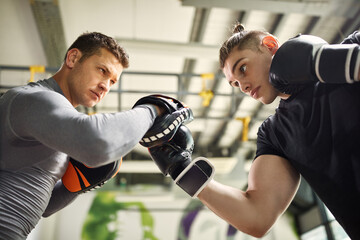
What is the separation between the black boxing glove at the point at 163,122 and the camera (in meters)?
1.44

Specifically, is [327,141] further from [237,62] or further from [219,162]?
[219,162]

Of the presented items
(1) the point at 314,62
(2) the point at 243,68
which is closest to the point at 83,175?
(2) the point at 243,68

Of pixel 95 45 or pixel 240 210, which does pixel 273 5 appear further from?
pixel 240 210

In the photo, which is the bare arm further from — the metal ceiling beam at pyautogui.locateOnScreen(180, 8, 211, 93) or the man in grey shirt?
the metal ceiling beam at pyautogui.locateOnScreen(180, 8, 211, 93)

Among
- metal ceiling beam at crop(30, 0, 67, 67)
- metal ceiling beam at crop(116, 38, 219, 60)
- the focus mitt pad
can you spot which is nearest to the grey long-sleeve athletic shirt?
the focus mitt pad

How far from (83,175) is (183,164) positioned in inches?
20.8

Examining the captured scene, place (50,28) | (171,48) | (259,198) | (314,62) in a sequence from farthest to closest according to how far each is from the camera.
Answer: (171,48) → (50,28) → (259,198) → (314,62)

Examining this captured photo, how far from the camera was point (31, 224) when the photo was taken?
129 centimetres

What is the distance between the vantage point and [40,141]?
46.3 inches

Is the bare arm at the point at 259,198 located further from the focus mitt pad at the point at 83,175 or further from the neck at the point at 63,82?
the neck at the point at 63,82

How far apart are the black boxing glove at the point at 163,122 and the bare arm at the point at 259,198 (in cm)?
36

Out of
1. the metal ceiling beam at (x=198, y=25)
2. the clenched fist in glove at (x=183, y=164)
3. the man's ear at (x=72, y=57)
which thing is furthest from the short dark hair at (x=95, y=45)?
the metal ceiling beam at (x=198, y=25)

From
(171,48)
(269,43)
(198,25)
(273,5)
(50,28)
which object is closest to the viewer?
(269,43)

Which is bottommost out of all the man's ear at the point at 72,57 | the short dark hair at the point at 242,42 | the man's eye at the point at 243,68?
the man's ear at the point at 72,57
